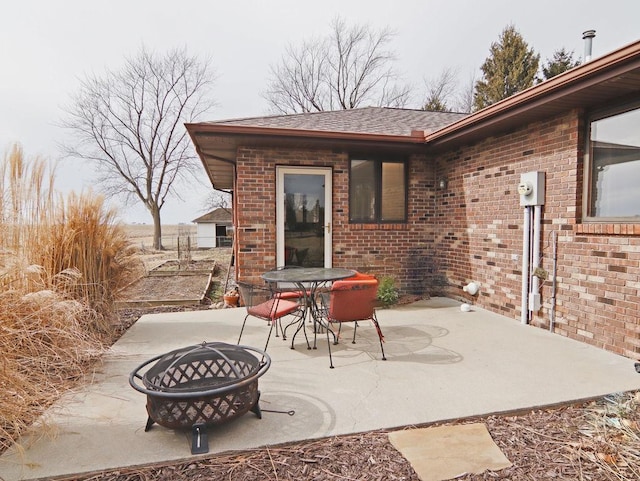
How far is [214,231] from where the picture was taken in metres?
23.2

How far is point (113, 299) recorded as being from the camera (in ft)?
13.4

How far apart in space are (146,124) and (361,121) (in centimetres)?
2132

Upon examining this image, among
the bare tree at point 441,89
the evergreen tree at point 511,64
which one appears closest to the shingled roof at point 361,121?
the evergreen tree at point 511,64

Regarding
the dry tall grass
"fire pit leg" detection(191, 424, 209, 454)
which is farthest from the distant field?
"fire pit leg" detection(191, 424, 209, 454)

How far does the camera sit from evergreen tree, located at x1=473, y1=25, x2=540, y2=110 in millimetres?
18094

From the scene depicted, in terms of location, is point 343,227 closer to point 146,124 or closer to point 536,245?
point 536,245

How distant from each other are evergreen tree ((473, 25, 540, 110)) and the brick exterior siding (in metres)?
15.4

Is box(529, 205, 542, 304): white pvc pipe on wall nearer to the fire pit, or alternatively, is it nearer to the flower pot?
the fire pit

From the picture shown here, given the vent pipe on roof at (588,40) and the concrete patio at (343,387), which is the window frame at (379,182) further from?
the vent pipe on roof at (588,40)

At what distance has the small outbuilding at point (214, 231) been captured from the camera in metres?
22.5

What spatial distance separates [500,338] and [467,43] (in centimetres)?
1812

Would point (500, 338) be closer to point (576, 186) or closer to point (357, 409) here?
point (576, 186)

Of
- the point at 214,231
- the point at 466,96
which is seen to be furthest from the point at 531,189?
the point at 466,96

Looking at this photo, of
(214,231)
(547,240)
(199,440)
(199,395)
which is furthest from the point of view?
(214,231)
